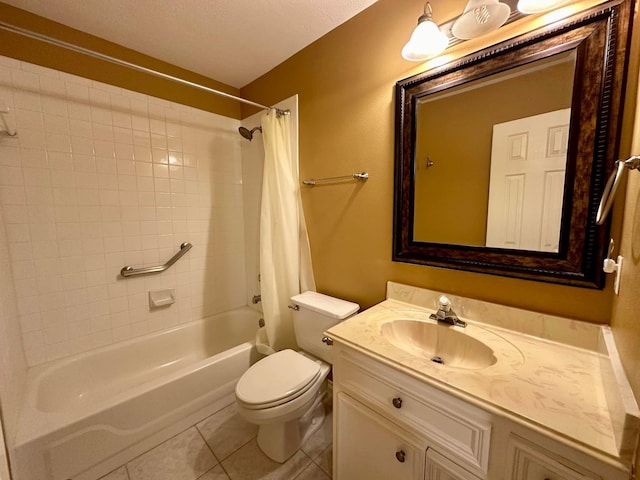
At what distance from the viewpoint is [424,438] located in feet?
2.61

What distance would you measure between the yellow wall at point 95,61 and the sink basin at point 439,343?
2.21 m

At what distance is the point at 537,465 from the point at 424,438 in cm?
29

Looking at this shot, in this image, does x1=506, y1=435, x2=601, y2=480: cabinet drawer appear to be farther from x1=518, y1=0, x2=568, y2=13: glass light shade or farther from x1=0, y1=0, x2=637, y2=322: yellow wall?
x1=518, y1=0, x2=568, y2=13: glass light shade

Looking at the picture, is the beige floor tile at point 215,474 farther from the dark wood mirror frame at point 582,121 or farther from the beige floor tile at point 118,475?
the dark wood mirror frame at point 582,121

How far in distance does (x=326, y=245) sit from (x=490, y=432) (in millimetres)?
1212


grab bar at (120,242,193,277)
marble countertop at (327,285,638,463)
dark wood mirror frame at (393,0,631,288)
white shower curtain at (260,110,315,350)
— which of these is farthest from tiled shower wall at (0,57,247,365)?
dark wood mirror frame at (393,0,631,288)

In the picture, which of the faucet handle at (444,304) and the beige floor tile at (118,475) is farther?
the beige floor tile at (118,475)

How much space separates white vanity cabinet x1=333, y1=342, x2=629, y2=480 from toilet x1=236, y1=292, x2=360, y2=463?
0.89 ft

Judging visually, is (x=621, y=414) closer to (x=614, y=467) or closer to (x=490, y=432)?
(x=614, y=467)

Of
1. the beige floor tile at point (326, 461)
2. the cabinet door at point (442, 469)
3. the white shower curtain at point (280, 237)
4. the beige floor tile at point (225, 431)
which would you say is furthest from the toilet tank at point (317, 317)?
the cabinet door at point (442, 469)

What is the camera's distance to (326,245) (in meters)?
1.70

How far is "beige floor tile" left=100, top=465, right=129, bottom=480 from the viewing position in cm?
126

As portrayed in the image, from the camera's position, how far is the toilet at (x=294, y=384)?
1.18 meters

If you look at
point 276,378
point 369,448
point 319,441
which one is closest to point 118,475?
point 276,378
